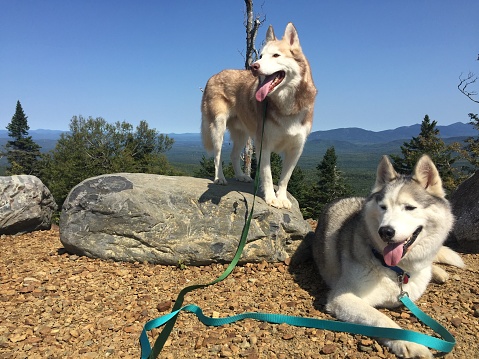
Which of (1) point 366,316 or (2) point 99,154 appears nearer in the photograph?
(1) point 366,316

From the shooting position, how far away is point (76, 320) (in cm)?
368

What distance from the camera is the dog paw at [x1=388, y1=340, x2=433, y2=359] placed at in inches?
114

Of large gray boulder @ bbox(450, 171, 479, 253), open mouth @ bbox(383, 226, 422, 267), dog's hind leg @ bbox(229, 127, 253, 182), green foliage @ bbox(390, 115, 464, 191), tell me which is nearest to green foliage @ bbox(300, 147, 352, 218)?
green foliage @ bbox(390, 115, 464, 191)

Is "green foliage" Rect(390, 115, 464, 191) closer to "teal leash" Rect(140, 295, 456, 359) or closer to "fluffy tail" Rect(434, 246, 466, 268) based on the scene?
"fluffy tail" Rect(434, 246, 466, 268)

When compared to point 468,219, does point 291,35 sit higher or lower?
higher

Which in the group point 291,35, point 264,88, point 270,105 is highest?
point 291,35

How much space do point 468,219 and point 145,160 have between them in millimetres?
42197

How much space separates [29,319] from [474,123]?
129 ft

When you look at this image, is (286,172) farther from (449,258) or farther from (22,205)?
(22,205)

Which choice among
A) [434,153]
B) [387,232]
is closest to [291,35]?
[387,232]

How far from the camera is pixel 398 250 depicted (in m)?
3.31

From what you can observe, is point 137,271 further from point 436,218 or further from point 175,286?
point 436,218

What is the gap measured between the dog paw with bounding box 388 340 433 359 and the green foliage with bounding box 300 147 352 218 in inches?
1458

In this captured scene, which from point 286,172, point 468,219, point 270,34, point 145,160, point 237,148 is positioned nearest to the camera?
point 270,34
